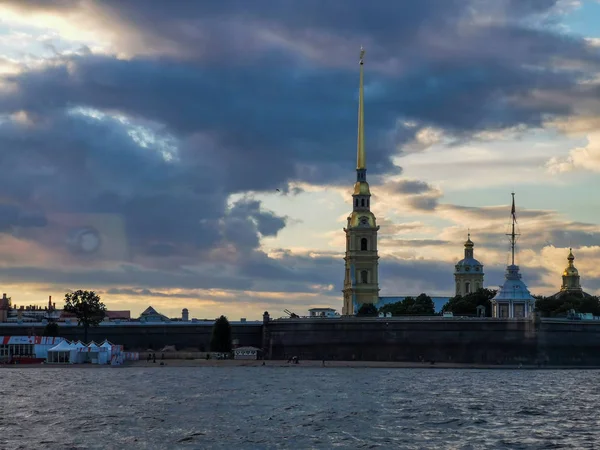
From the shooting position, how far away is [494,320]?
14925 cm

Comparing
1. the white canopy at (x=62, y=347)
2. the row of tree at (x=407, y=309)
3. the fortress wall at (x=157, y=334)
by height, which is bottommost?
the white canopy at (x=62, y=347)

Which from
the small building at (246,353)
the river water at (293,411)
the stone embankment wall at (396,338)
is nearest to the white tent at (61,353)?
the river water at (293,411)

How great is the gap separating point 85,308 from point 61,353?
23094mm

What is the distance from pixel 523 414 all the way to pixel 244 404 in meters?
19.3

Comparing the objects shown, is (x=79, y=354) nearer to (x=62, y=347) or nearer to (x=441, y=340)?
(x=62, y=347)

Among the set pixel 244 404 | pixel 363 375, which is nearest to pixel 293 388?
pixel 244 404

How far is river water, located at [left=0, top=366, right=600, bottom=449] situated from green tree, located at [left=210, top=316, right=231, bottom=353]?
35768 millimetres

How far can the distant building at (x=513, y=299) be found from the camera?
159863 mm

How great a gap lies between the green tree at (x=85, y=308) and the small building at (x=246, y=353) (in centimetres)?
2157

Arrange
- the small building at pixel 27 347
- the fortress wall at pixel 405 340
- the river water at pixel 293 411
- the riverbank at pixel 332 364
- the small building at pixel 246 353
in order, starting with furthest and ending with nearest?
the small building at pixel 246 353 → the fortress wall at pixel 405 340 → the small building at pixel 27 347 → the riverbank at pixel 332 364 → the river water at pixel 293 411

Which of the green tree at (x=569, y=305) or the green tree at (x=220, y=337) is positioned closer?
the green tree at (x=220, y=337)

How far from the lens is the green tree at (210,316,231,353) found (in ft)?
510

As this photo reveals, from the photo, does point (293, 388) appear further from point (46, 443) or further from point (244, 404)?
point (46, 443)

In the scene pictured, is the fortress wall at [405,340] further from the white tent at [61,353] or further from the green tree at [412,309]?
the green tree at [412,309]
